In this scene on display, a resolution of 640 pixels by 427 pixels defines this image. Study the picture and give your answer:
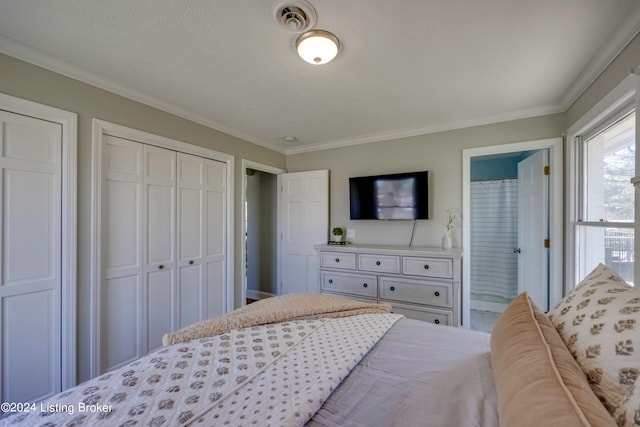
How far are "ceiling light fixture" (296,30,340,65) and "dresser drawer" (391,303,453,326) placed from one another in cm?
241

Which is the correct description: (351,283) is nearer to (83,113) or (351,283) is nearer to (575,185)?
(575,185)

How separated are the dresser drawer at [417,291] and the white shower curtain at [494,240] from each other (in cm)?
160

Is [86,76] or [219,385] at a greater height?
[86,76]

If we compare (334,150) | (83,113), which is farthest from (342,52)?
(334,150)

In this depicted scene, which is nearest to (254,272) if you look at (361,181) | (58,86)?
(361,181)

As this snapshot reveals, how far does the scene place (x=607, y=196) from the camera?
1.94 meters

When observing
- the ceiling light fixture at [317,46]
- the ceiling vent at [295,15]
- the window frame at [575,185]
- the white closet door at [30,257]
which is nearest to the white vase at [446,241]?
the window frame at [575,185]

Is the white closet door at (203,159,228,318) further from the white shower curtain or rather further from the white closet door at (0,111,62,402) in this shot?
A: the white shower curtain

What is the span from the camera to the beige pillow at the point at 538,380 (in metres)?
0.56

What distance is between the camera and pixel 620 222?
1762mm

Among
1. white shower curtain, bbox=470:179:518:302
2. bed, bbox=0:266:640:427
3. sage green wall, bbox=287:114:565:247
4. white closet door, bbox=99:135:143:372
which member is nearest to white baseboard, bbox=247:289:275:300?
sage green wall, bbox=287:114:565:247

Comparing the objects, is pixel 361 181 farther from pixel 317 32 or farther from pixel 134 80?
pixel 134 80

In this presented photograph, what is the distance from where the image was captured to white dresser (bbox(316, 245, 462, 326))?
267cm

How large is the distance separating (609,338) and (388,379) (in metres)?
0.66
